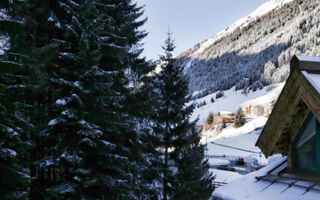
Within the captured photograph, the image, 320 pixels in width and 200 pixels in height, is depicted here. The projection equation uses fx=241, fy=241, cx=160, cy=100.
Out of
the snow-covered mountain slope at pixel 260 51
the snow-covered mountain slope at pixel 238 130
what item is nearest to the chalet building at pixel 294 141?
the snow-covered mountain slope at pixel 238 130

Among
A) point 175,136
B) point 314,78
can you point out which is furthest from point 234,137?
point 314,78

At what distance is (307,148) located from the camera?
273cm

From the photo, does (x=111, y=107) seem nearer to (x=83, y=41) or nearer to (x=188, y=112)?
(x=83, y=41)

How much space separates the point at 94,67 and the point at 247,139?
3137 centimetres

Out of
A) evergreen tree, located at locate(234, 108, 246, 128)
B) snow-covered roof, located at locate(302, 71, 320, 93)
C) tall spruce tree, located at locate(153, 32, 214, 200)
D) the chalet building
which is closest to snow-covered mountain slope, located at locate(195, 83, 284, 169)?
evergreen tree, located at locate(234, 108, 246, 128)

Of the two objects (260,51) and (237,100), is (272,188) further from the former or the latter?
(260,51)

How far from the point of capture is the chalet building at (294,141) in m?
2.48

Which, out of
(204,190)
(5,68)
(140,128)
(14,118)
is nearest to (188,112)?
(140,128)

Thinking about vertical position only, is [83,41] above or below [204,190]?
above

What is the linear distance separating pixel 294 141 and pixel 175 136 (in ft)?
27.8

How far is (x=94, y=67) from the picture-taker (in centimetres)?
669

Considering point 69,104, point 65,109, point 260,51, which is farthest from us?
point 260,51

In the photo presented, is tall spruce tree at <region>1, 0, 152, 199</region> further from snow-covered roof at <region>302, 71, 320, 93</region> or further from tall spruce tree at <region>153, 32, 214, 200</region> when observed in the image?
snow-covered roof at <region>302, 71, 320, 93</region>

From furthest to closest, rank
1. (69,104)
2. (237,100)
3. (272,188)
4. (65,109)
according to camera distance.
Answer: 1. (237,100)
2. (69,104)
3. (65,109)
4. (272,188)
